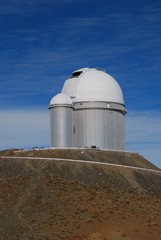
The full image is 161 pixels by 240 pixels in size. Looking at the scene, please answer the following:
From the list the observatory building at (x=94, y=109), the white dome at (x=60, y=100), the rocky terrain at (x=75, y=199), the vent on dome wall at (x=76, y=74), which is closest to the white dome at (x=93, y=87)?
the observatory building at (x=94, y=109)

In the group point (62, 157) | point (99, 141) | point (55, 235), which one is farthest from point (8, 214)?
point (99, 141)

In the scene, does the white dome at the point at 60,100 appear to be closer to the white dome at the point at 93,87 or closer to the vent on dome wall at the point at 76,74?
the white dome at the point at 93,87

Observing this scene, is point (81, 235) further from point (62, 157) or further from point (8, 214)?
point (62, 157)

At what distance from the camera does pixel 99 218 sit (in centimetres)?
5488

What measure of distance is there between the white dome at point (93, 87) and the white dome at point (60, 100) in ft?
10.4

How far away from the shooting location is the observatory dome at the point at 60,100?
7838 centimetres

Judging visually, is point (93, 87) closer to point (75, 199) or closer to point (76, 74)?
point (76, 74)

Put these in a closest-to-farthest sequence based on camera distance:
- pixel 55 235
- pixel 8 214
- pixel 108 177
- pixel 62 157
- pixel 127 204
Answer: pixel 55 235, pixel 8 214, pixel 127 204, pixel 108 177, pixel 62 157

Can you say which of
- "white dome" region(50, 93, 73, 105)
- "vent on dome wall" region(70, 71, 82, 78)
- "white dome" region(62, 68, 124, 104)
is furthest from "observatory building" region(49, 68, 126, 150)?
"vent on dome wall" region(70, 71, 82, 78)

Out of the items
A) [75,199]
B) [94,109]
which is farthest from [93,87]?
[75,199]

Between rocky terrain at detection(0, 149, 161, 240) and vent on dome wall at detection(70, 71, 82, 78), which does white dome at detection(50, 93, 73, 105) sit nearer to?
vent on dome wall at detection(70, 71, 82, 78)

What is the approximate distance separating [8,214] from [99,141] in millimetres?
30791

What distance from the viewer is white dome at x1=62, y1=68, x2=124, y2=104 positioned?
8219cm

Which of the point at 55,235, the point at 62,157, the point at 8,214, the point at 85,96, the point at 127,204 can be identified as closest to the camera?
the point at 55,235
